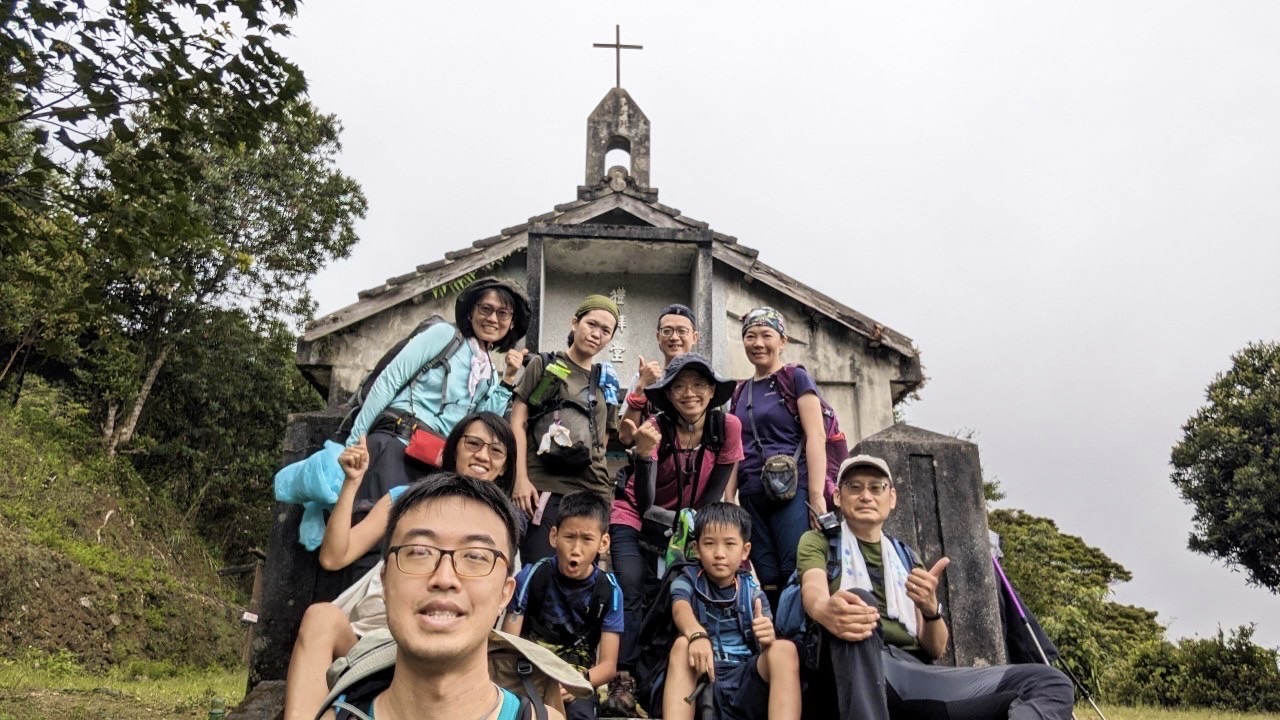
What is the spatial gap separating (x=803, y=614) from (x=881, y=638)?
35 centimetres

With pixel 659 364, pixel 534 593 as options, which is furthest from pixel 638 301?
pixel 534 593

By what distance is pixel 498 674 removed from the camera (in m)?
2.68

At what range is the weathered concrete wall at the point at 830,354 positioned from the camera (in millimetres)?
10484

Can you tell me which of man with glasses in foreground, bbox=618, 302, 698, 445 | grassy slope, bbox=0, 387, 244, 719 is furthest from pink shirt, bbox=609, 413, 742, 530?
grassy slope, bbox=0, 387, 244, 719

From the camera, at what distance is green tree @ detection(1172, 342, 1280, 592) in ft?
57.5

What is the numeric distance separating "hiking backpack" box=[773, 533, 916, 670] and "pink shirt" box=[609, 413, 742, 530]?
82 centimetres

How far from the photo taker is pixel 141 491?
61.0 feet

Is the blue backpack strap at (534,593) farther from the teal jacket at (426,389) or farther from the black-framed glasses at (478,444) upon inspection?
the teal jacket at (426,389)

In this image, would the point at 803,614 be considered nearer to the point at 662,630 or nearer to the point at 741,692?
the point at 741,692

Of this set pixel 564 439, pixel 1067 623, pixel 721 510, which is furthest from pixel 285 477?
pixel 1067 623

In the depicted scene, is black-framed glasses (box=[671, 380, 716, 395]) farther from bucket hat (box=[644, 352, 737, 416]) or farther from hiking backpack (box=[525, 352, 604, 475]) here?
hiking backpack (box=[525, 352, 604, 475])

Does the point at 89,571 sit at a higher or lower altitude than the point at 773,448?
lower

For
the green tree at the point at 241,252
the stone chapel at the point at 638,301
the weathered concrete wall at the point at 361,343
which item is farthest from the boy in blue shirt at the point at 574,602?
the green tree at the point at 241,252

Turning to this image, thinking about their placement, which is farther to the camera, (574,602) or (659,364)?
(659,364)
